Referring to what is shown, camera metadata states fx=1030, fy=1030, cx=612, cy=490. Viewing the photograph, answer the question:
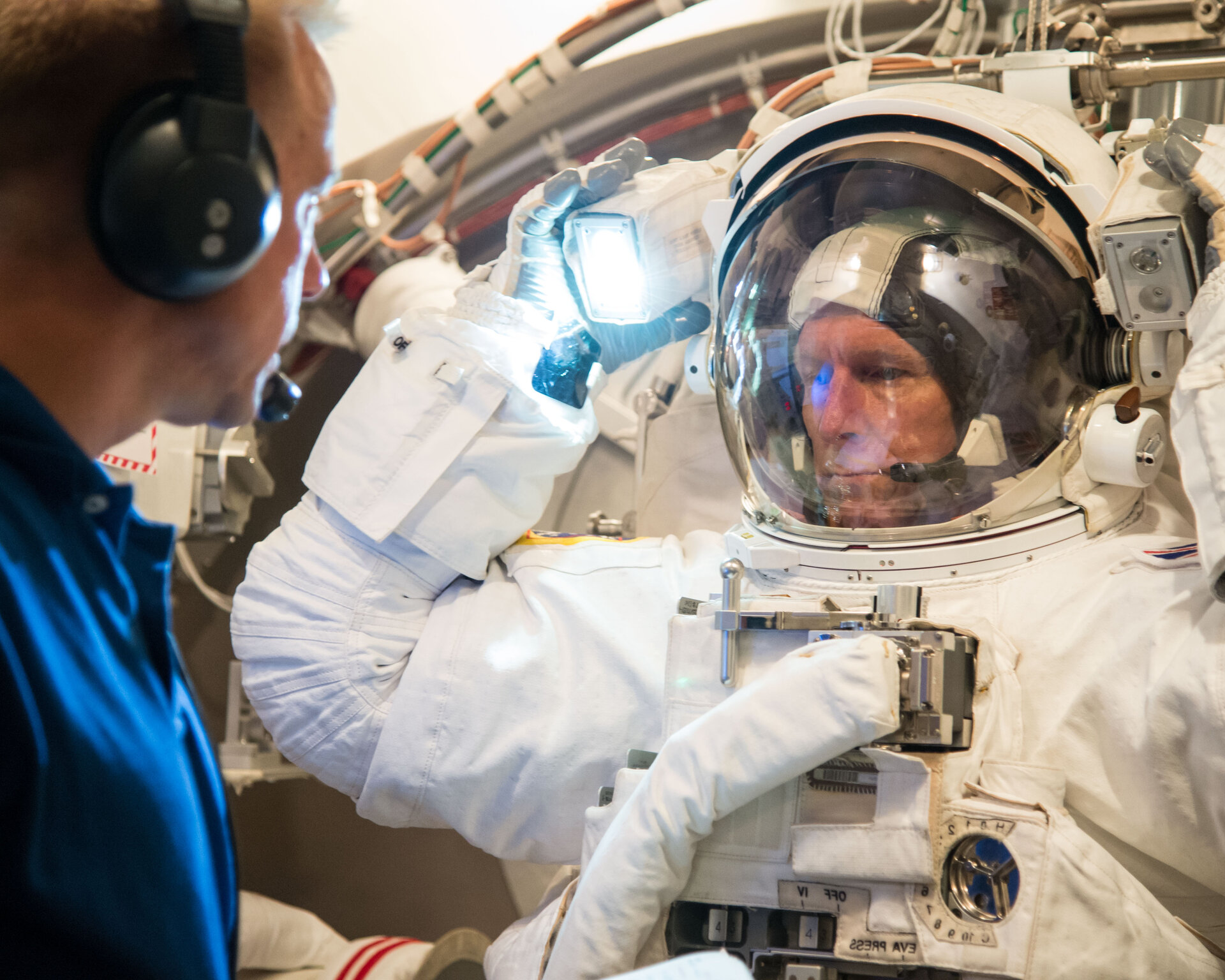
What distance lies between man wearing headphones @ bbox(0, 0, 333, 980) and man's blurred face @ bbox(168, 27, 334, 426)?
0.6 inches

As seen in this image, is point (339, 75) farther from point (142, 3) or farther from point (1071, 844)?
point (1071, 844)

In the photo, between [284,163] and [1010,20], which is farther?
[1010,20]

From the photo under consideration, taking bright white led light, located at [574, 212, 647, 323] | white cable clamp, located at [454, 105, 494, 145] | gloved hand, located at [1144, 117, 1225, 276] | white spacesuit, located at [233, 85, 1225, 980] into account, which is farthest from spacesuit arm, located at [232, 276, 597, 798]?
gloved hand, located at [1144, 117, 1225, 276]

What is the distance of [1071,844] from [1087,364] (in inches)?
22.8

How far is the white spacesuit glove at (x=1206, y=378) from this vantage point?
3.14 ft

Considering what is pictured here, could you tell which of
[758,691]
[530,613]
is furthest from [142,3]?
[530,613]

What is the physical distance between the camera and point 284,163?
82 cm

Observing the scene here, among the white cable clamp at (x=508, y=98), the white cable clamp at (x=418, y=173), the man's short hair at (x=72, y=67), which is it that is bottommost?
the man's short hair at (x=72, y=67)

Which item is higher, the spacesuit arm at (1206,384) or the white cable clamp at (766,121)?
the white cable clamp at (766,121)

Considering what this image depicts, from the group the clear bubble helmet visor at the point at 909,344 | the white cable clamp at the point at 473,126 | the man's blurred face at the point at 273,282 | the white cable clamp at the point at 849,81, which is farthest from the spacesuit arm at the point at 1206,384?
the white cable clamp at the point at 473,126

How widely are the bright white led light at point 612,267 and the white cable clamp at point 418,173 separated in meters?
0.59

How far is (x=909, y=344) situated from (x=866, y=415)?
100 mm

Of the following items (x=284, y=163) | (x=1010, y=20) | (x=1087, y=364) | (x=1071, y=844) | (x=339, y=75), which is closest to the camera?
(x=284, y=163)

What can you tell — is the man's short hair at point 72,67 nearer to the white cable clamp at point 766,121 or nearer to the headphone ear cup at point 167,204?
the headphone ear cup at point 167,204
